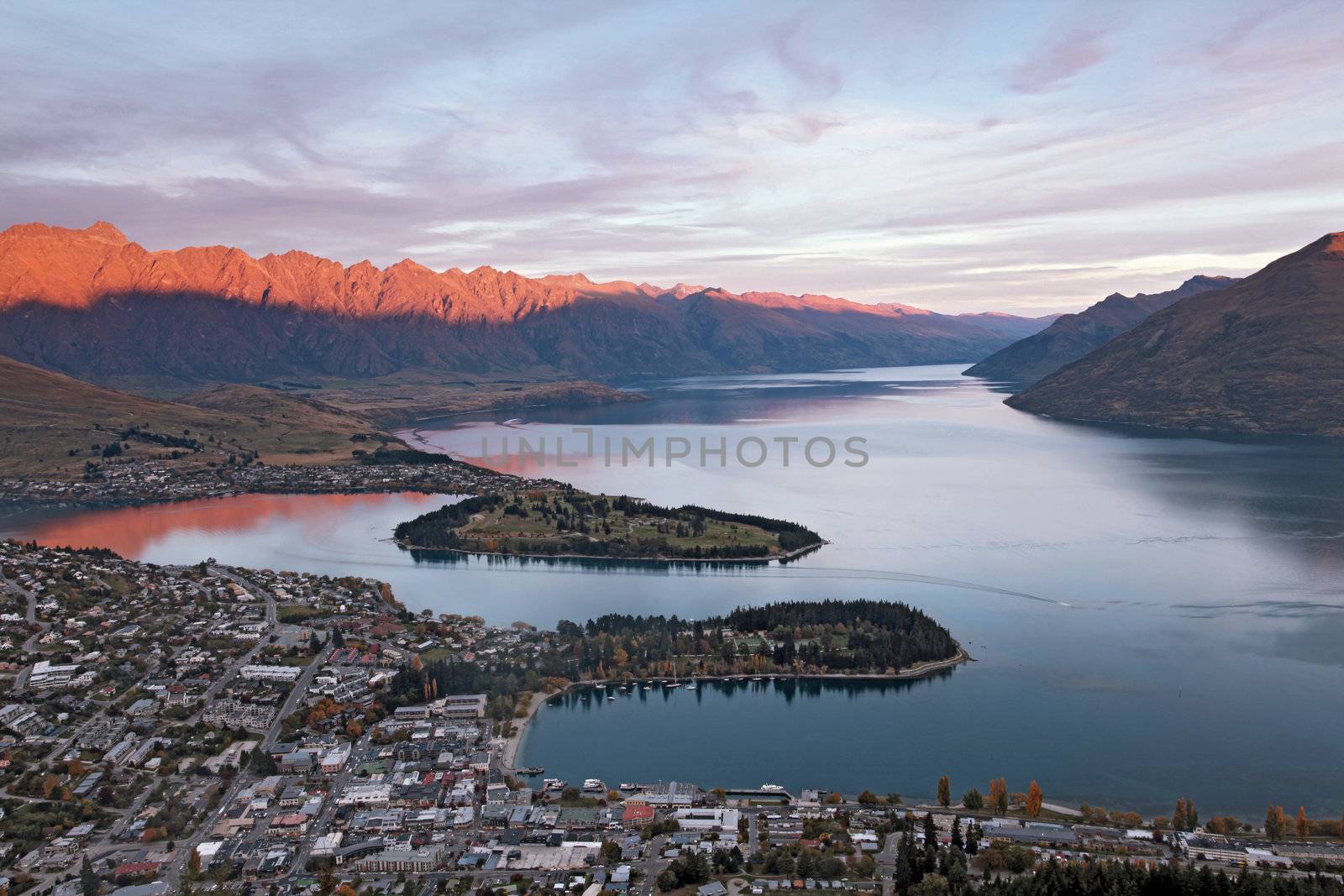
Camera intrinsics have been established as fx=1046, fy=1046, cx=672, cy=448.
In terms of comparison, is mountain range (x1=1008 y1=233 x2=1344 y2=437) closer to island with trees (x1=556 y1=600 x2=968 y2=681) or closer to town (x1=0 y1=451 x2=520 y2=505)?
town (x1=0 y1=451 x2=520 y2=505)

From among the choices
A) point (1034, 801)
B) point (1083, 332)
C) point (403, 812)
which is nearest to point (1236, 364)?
point (1083, 332)

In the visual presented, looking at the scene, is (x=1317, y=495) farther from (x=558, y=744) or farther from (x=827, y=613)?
(x=558, y=744)

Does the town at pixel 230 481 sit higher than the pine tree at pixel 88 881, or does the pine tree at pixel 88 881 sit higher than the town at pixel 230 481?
the town at pixel 230 481

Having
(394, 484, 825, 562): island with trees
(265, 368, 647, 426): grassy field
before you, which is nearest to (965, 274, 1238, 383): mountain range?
(265, 368, 647, 426): grassy field

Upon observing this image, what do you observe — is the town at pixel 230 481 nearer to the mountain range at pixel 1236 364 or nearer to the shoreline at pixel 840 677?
the shoreline at pixel 840 677

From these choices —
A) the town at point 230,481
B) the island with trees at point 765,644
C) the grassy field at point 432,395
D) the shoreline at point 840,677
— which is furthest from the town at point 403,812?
the grassy field at point 432,395
